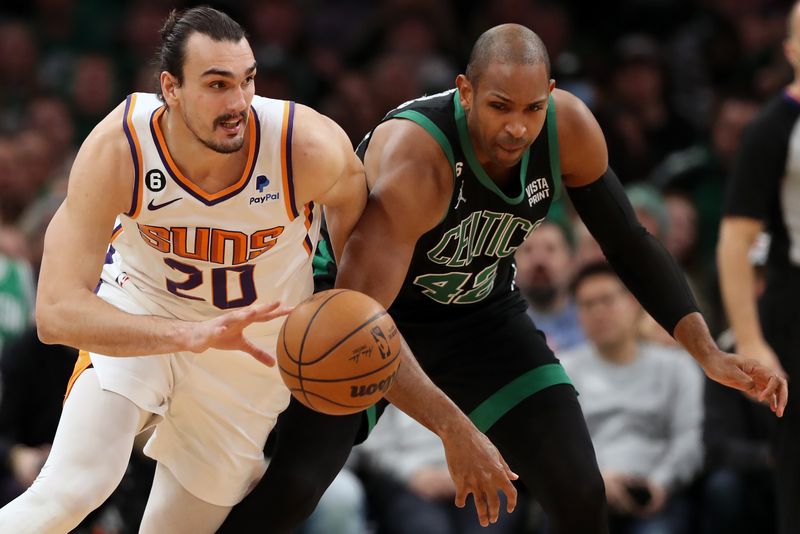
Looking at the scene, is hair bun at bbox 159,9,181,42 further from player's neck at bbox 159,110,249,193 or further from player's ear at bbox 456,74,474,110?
player's ear at bbox 456,74,474,110

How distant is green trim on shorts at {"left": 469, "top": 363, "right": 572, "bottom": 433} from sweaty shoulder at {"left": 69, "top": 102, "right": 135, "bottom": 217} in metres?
1.45

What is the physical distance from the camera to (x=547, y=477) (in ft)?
15.1

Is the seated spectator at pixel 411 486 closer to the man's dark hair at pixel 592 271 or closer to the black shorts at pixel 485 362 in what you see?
the man's dark hair at pixel 592 271

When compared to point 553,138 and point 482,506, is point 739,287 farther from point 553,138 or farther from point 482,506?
point 482,506

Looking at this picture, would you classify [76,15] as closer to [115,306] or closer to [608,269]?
[608,269]

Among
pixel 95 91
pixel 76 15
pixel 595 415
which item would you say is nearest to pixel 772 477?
pixel 595 415

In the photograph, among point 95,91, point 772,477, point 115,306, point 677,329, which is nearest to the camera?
point 115,306

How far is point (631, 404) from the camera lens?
707 centimetres

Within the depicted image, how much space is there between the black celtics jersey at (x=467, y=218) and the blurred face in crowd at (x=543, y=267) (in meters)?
2.66

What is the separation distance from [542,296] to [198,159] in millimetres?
3572

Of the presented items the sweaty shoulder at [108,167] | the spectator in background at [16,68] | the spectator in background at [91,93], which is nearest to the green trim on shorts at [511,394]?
the sweaty shoulder at [108,167]

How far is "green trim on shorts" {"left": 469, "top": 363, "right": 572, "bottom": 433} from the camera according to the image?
187 inches

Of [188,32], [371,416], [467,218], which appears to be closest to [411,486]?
[371,416]

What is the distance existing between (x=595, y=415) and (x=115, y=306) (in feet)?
11.0
